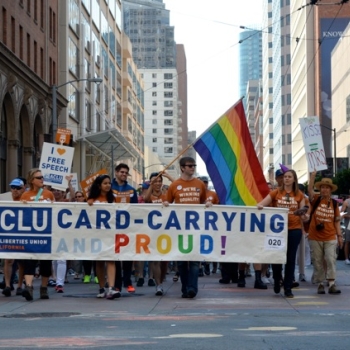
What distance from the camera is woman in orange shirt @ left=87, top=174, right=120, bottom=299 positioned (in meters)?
13.9

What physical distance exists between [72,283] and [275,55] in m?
143

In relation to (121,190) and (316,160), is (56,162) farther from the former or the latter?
(121,190)

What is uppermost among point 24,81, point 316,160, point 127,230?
point 24,81

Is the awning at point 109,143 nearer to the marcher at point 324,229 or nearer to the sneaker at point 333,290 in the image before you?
the marcher at point 324,229

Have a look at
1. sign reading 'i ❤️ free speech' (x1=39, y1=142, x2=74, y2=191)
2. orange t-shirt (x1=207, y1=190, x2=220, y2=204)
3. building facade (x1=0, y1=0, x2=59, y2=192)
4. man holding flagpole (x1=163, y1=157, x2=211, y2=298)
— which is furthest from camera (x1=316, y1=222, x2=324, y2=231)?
building facade (x1=0, y1=0, x2=59, y2=192)

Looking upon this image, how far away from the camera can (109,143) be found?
2418 inches

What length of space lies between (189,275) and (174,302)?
101 centimetres

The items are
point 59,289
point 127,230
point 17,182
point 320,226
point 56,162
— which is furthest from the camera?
point 56,162

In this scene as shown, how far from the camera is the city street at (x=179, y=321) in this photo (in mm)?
8625

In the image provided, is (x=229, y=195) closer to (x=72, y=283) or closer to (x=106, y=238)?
Answer: (x=106, y=238)

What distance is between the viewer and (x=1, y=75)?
37438mm

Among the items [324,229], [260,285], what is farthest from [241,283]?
[324,229]

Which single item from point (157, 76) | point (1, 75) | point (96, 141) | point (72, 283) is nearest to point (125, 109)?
point (96, 141)

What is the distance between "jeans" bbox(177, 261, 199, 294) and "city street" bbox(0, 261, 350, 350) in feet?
0.60
